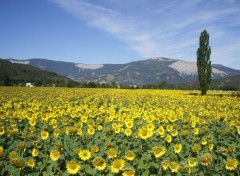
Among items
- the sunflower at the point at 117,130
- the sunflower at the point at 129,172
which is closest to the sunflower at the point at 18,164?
the sunflower at the point at 129,172

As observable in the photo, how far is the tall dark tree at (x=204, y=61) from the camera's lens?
4569 centimetres

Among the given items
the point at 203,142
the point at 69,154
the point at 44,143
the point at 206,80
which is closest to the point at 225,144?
the point at 203,142

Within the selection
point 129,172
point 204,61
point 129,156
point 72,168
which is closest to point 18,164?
point 72,168

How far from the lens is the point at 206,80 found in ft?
149

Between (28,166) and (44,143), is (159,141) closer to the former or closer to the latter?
(44,143)

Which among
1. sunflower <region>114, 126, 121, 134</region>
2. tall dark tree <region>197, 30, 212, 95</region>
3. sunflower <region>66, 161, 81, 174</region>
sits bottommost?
sunflower <region>66, 161, 81, 174</region>

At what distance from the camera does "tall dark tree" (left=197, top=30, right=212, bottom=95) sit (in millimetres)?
45688

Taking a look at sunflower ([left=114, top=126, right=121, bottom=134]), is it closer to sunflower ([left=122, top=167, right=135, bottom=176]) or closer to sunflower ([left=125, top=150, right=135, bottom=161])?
sunflower ([left=125, top=150, right=135, bottom=161])

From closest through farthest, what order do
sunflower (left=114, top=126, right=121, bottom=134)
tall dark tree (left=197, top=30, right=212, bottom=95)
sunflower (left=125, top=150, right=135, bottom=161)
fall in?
sunflower (left=125, top=150, right=135, bottom=161) < sunflower (left=114, top=126, right=121, bottom=134) < tall dark tree (left=197, top=30, right=212, bottom=95)

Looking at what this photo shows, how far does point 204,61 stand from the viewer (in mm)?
47094

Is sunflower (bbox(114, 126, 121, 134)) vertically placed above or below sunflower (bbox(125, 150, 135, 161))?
above

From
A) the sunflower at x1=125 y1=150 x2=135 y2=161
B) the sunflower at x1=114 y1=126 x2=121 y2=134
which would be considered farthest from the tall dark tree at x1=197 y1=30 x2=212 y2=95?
the sunflower at x1=125 y1=150 x2=135 y2=161

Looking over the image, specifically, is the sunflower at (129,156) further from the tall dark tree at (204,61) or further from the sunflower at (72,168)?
the tall dark tree at (204,61)

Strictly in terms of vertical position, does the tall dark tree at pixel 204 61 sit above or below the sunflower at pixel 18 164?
above
